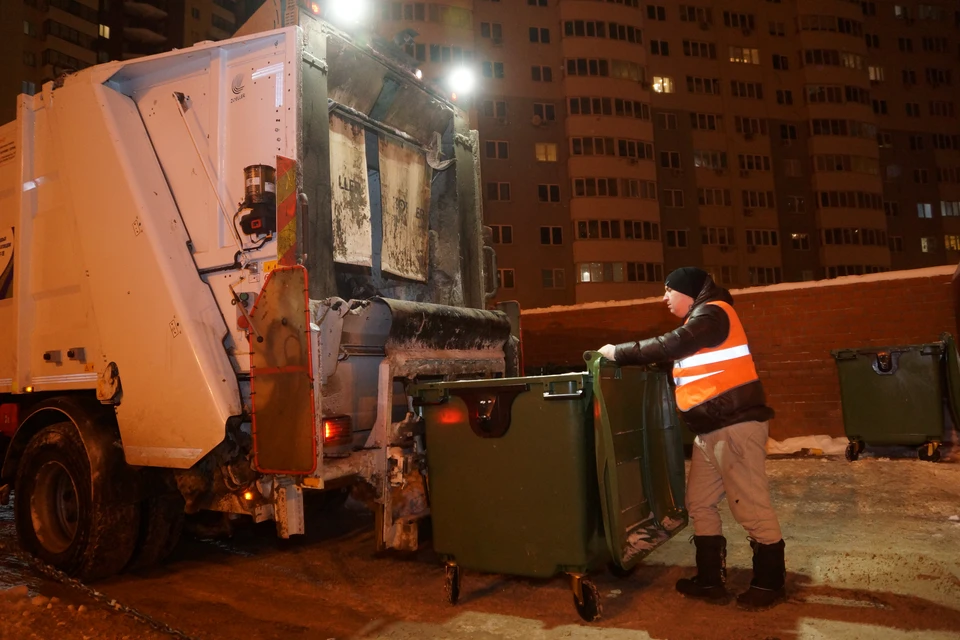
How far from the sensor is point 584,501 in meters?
3.35

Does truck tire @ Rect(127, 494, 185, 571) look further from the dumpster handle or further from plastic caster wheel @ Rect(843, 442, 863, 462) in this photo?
plastic caster wheel @ Rect(843, 442, 863, 462)

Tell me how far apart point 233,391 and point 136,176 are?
1394 mm

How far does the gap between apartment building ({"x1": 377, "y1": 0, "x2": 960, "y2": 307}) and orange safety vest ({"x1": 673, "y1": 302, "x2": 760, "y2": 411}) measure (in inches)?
1069

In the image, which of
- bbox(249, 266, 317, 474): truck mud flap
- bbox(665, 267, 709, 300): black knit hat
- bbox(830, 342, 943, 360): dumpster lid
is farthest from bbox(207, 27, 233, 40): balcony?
bbox(665, 267, 709, 300): black knit hat

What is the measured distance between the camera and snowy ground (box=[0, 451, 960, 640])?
3.27 metres

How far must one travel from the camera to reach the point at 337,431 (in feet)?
12.3

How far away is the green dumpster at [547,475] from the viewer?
3.35m

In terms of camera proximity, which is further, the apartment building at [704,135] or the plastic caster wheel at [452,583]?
the apartment building at [704,135]

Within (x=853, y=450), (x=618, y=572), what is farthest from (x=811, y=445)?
(x=618, y=572)

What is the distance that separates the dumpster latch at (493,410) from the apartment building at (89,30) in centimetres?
3468

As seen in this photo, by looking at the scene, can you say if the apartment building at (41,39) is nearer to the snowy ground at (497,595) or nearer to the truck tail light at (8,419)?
the truck tail light at (8,419)

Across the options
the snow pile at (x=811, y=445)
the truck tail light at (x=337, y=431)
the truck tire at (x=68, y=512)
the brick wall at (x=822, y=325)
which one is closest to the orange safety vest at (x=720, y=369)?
the truck tail light at (x=337, y=431)

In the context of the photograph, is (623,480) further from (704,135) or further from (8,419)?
(704,135)

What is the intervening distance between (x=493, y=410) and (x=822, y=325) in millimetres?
6264
